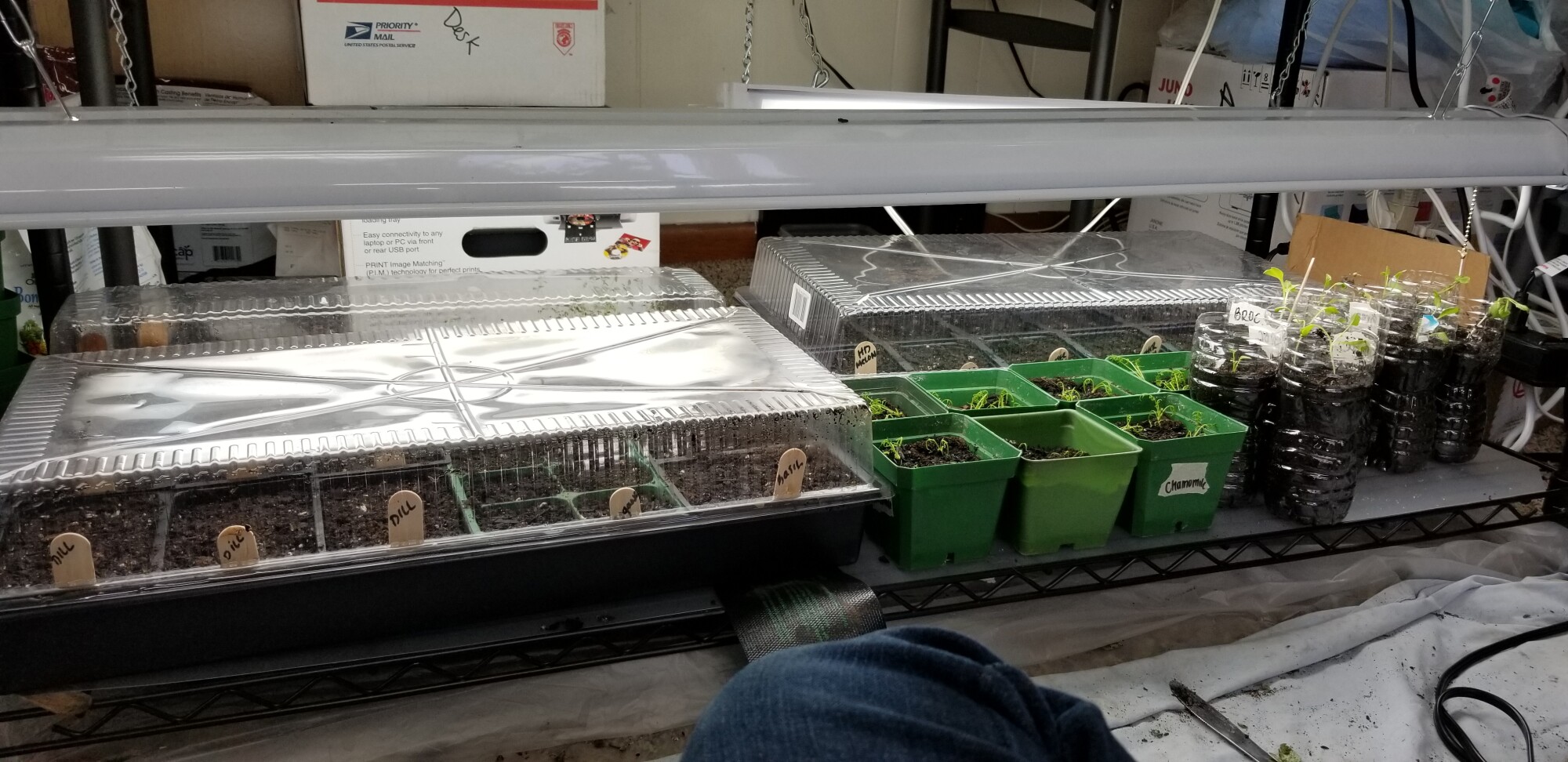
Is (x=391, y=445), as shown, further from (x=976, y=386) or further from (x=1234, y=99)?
(x=1234, y=99)

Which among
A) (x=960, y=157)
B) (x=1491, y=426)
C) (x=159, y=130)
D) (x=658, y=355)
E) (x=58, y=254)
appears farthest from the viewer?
(x=1491, y=426)

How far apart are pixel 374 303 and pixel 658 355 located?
38 cm

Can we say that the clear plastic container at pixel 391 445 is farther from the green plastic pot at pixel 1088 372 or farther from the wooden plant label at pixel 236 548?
the green plastic pot at pixel 1088 372

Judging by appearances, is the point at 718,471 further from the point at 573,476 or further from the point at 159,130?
the point at 159,130

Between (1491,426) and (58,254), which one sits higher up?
(58,254)

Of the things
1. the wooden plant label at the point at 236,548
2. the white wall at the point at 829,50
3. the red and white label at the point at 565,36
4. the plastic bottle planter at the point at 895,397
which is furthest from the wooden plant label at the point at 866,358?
the white wall at the point at 829,50

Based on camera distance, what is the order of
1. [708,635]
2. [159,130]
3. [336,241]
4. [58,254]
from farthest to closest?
[336,241], [58,254], [708,635], [159,130]

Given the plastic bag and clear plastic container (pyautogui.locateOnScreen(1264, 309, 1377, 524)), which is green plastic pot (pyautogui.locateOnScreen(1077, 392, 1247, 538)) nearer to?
clear plastic container (pyautogui.locateOnScreen(1264, 309, 1377, 524))


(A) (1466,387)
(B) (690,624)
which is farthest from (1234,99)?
(B) (690,624)

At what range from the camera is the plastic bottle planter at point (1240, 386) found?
1.20 m

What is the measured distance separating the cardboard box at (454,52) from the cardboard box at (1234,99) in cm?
108

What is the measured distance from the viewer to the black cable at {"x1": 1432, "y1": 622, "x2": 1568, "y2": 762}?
107 centimetres

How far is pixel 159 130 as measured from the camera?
2.11 ft

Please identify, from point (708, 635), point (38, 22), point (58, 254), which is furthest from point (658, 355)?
point (38, 22)
